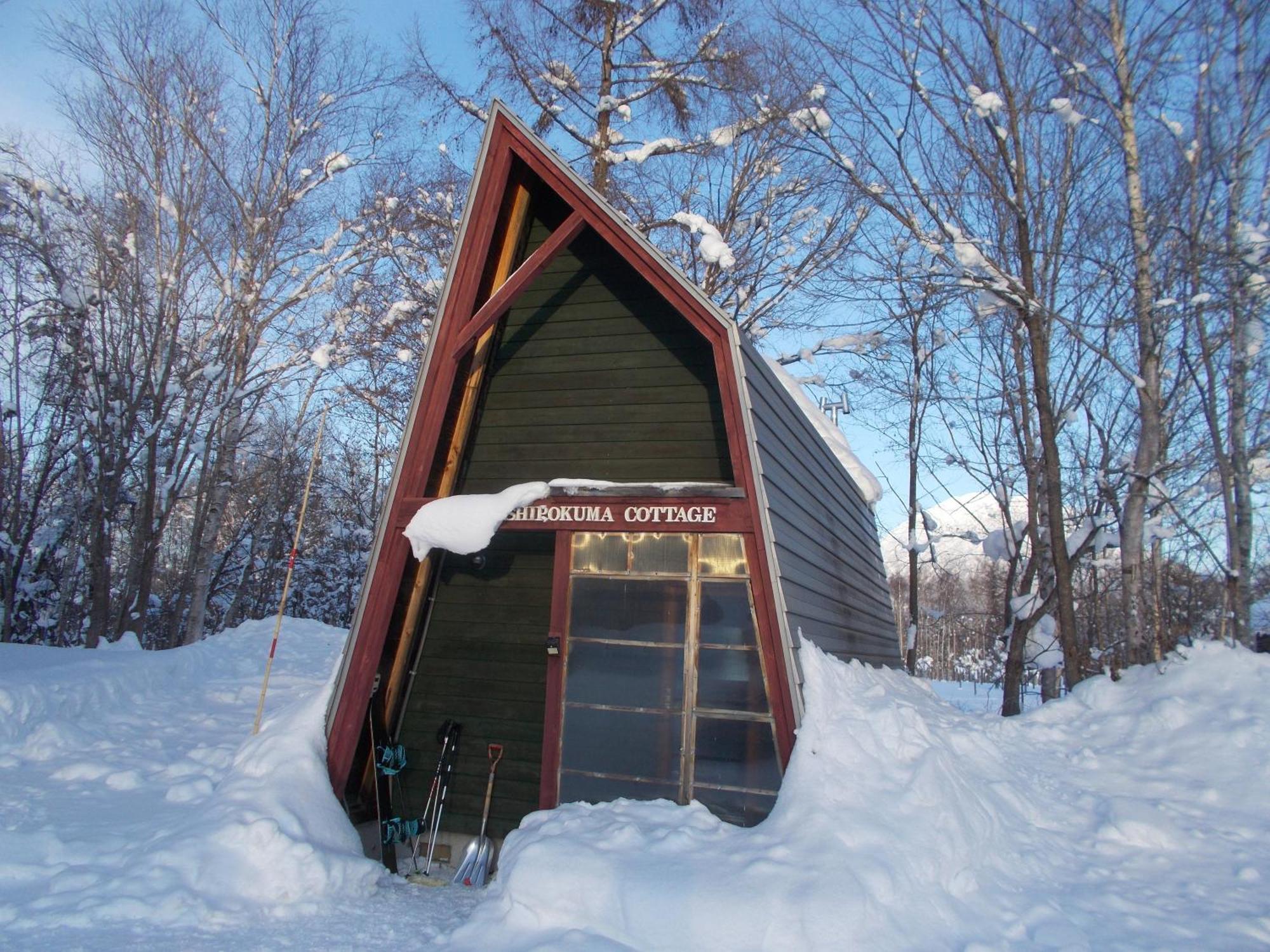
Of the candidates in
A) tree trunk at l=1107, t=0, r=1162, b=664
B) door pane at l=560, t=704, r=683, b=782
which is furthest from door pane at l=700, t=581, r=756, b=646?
tree trunk at l=1107, t=0, r=1162, b=664

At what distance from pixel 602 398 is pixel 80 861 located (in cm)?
488

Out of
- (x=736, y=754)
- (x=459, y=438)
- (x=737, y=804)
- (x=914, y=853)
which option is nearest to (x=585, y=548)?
(x=459, y=438)

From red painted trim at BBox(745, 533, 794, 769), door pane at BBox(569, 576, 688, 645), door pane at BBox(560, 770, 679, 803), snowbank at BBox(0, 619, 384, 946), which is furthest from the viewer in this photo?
door pane at BBox(569, 576, 688, 645)

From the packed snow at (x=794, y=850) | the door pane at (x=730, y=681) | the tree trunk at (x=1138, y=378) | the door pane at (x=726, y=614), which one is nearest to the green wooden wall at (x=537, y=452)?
the door pane at (x=726, y=614)

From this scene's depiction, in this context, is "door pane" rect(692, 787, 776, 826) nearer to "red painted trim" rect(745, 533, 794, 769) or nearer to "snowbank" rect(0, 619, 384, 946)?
"red painted trim" rect(745, 533, 794, 769)

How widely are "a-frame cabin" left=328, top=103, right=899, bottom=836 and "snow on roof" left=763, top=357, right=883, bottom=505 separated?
1.95m

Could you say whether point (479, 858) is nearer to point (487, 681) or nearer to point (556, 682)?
point (487, 681)

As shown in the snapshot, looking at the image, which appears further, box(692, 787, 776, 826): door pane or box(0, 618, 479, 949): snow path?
box(692, 787, 776, 826): door pane

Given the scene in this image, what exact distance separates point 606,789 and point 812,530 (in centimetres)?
313

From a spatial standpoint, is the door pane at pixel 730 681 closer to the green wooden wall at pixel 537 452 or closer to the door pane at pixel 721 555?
the door pane at pixel 721 555

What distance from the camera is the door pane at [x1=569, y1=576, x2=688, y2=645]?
6.43m

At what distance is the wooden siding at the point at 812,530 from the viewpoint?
638cm

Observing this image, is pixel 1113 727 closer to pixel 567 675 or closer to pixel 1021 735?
pixel 1021 735

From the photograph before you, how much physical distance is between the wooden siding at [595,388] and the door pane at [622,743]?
1.94 meters
